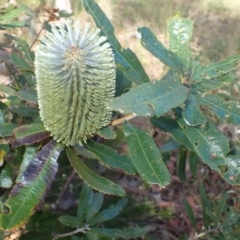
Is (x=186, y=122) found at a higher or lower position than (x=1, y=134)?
lower

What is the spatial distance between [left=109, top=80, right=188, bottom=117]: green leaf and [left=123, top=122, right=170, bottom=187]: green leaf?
15 cm

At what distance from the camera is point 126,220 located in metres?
2.36

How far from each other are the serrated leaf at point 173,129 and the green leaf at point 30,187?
0.99ft

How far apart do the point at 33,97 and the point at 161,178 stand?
462 mm

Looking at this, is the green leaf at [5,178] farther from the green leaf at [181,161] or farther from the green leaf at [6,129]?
the green leaf at [181,161]

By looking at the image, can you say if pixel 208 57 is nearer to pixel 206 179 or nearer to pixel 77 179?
pixel 206 179

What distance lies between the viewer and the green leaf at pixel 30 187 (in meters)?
1.11

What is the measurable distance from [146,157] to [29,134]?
328mm

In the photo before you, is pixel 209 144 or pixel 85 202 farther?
pixel 85 202

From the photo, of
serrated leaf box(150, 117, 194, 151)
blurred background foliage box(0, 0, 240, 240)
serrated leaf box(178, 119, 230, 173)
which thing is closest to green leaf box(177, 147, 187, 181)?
blurred background foliage box(0, 0, 240, 240)

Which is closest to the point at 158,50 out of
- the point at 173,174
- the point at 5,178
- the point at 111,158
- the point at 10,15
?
the point at 111,158

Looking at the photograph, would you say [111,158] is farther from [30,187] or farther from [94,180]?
[30,187]

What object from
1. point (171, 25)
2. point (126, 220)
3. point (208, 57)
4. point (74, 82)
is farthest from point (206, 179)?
point (74, 82)

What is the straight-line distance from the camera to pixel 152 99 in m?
1.02
